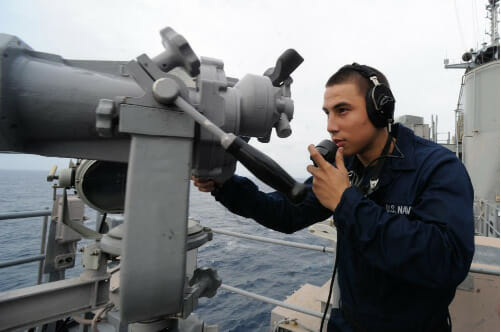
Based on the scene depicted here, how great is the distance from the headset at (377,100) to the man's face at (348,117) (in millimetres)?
24

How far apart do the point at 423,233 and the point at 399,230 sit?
0.07 meters

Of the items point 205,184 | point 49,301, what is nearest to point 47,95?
point 205,184

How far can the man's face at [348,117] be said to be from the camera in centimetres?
119

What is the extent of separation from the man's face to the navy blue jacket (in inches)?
7.1

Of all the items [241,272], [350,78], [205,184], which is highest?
[350,78]

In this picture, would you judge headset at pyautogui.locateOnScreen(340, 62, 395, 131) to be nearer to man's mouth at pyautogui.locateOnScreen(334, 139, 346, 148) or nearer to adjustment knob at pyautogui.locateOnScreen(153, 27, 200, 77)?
man's mouth at pyautogui.locateOnScreen(334, 139, 346, 148)

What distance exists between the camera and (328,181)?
3.30 ft

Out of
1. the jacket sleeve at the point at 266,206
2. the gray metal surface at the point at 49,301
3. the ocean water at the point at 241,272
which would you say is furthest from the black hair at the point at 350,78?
the ocean water at the point at 241,272

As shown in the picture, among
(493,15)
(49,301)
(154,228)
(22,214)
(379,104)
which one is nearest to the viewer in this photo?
(154,228)

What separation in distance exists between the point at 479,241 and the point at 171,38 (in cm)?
311

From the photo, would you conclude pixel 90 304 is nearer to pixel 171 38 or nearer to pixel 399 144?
pixel 171 38

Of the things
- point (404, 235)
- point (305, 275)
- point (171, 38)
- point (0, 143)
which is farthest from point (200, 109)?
point (305, 275)

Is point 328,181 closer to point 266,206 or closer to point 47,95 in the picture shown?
point 266,206

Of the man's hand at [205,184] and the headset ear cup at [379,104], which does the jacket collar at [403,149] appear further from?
the man's hand at [205,184]
